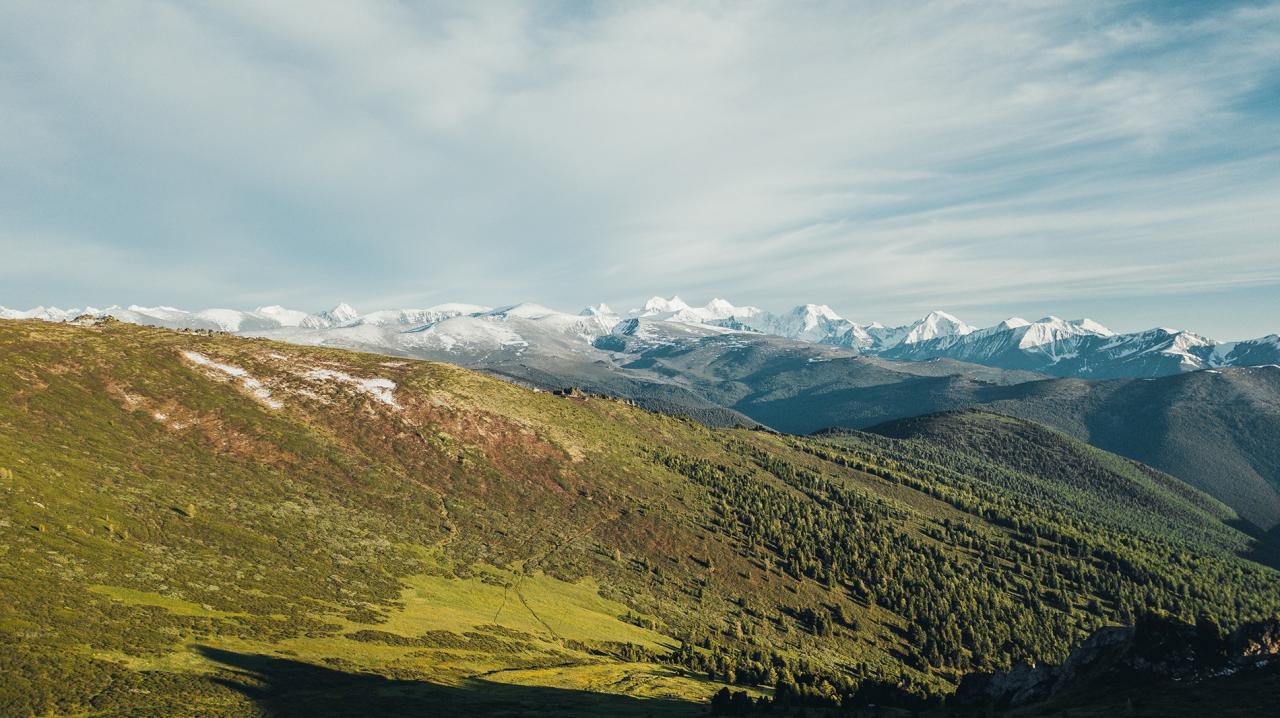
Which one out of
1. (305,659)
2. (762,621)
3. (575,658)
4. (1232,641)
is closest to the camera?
(1232,641)

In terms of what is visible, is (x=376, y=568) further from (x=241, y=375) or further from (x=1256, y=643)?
(x=1256, y=643)

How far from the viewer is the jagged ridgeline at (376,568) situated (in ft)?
194

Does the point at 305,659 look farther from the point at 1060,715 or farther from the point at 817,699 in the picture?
the point at 1060,715

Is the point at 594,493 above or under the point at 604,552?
above

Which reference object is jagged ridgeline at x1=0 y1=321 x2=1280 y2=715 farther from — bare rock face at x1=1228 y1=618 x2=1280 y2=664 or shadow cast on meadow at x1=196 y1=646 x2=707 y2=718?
bare rock face at x1=1228 y1=618 x2=1280 y2=664

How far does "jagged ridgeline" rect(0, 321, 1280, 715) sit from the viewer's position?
59281mm

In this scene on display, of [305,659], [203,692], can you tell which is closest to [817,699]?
[305,659]

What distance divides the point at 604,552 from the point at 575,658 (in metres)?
54.2

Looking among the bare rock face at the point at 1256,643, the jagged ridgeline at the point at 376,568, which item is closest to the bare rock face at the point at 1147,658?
the bare rock face at the point at 1256,643

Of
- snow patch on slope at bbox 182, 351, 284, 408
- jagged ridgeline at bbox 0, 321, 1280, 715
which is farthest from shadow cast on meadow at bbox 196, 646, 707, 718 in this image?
snow patch on slope at bbox 182, 351, 284, 408

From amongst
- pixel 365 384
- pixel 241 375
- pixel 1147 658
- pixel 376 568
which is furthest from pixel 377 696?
pixel 365 384

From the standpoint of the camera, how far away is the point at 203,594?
240 feet

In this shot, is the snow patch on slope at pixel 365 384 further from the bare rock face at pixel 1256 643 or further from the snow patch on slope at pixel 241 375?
the bare rock face at pixel 1256 643

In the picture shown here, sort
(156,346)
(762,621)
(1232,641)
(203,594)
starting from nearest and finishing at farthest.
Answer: (1232,641) → (203,594) → (762,621) → (156,346)
